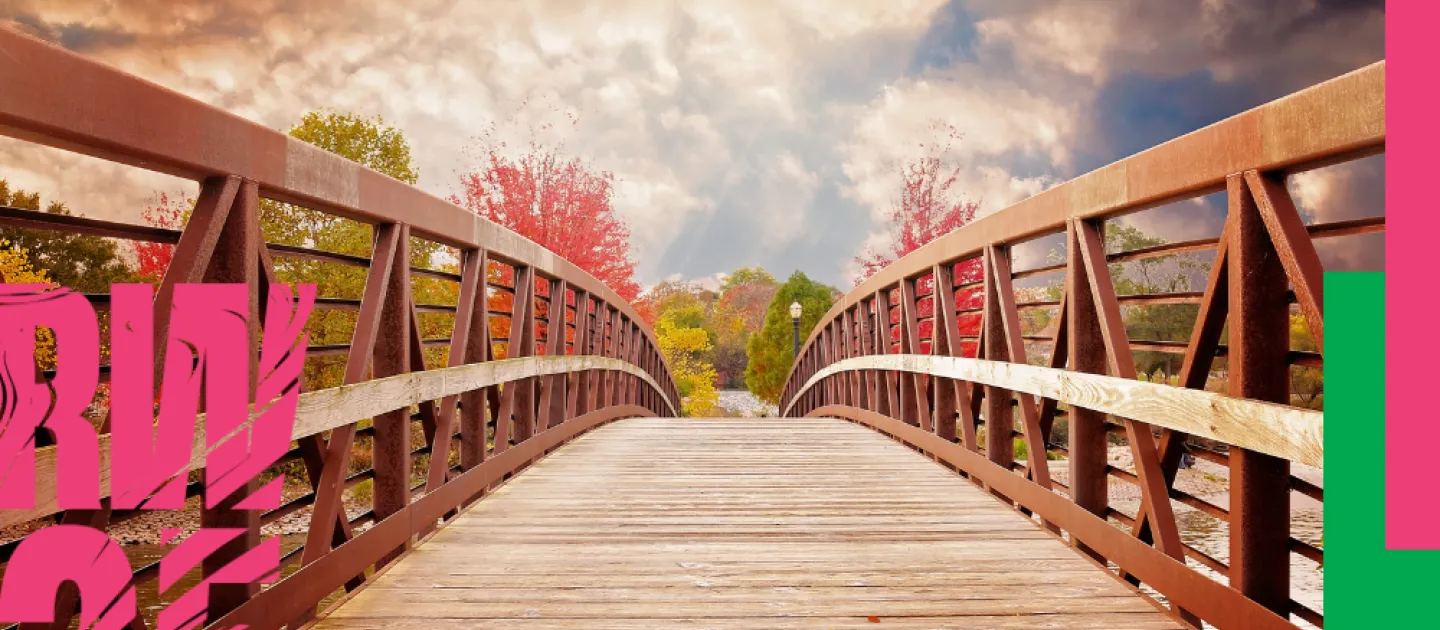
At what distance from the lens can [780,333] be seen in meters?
26.7

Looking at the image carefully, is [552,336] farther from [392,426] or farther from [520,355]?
[392,426]

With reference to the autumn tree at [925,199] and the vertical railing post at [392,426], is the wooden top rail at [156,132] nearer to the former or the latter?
the vertical railing post at [392,426]

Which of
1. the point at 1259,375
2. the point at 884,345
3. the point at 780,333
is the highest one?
the point at 780,333

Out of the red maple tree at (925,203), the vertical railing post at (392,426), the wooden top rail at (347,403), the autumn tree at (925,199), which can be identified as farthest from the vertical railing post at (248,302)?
the autumn tree at (925,199)

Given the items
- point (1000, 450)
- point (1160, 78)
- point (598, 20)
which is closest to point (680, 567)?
point (1000, 450)

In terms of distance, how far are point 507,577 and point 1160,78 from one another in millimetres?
55253

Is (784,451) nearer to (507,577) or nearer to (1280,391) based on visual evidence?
(507,577)

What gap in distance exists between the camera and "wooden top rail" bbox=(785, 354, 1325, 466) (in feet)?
6.36

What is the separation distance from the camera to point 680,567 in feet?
10.3

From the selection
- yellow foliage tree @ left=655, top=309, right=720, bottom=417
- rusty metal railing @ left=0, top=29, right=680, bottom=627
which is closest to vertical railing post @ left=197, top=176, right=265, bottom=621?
rusty metal railing @ left=0, top=29, right=680, bottom=627
